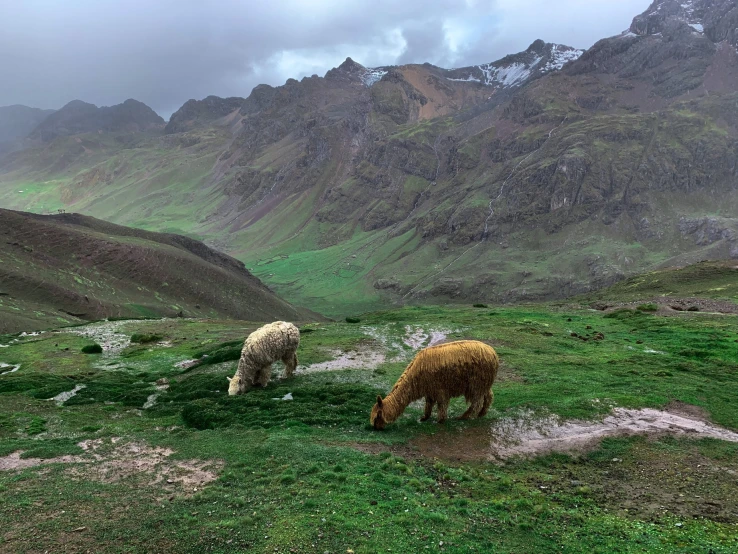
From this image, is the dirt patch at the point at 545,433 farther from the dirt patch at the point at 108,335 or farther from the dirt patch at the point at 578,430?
the dirt patch at the point at 108,335

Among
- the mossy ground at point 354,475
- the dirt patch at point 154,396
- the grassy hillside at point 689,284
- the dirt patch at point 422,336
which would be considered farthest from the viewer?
the grassy hillside at point 689,284

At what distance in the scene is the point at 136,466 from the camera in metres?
17.2

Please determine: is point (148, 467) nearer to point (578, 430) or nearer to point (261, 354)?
point (261, 354)

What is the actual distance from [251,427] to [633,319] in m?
45.4

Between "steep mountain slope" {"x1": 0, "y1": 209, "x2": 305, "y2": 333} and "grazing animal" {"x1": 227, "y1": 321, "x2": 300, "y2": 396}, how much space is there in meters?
55.0

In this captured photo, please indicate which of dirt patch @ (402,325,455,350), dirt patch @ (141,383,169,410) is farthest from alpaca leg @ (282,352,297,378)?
dirt patch @ (402,325,455,350)

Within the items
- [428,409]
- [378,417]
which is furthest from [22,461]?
[428,409]

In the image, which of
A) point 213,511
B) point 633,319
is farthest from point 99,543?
point 633,319

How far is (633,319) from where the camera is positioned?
48.2m

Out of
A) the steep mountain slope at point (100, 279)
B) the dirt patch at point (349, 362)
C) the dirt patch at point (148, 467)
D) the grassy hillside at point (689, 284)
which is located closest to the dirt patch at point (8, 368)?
the dirt patch at point (148, 467)

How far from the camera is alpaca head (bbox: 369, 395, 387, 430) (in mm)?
20219

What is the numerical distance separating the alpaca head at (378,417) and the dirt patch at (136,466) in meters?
7.06

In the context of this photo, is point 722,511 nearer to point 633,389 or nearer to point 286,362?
point 633,389

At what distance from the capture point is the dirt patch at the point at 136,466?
15.8 m
